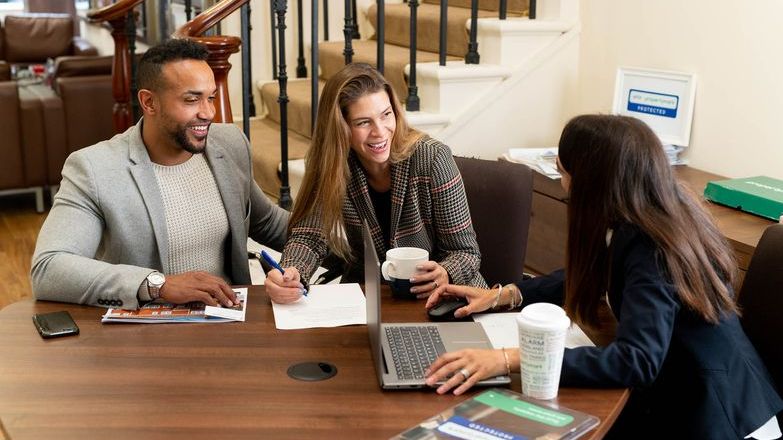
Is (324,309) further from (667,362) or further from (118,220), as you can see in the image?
(667,362)

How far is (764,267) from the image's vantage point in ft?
5.97

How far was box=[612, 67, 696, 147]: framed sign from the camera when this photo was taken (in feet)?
10.7

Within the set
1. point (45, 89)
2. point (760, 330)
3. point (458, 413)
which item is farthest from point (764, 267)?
point (45, 89)

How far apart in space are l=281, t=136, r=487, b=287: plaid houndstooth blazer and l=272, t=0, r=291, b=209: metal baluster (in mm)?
969

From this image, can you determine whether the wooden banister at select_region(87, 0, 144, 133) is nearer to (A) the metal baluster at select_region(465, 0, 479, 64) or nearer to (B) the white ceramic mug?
(A) the metal baluster at select_region(465, 0, 479, 64)

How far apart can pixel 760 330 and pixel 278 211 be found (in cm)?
131

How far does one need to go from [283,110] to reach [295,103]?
789 mm

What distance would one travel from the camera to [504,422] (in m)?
1.35

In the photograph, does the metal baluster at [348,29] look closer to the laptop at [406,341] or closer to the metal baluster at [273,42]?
the metal baluster at [273,42]

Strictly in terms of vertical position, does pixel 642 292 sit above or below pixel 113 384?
above

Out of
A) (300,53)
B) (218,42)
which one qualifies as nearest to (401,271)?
(218,42)

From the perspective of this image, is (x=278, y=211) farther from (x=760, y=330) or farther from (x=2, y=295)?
(x=2, y=295)

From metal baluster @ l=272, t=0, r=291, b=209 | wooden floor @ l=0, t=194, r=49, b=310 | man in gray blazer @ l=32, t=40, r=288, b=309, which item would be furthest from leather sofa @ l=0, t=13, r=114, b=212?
man in gray blazer @ l=32, t=40, r=288, b=309

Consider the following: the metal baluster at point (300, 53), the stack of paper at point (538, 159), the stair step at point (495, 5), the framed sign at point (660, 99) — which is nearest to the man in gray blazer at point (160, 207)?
the stack of paper at point (538, 159)
